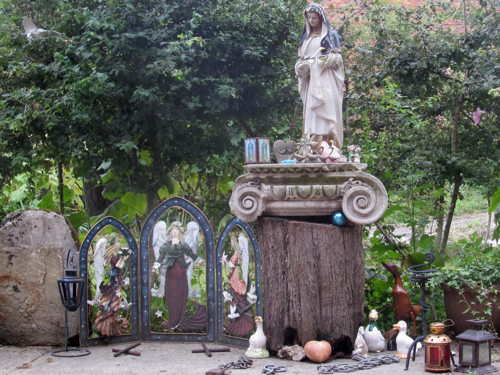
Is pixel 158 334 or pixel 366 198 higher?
pixel 366 198

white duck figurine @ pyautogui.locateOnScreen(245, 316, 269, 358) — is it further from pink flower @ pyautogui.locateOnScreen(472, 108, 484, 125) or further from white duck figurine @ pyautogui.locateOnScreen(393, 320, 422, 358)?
pink flower @ pyautogui.locateOnScreen(472, 108, 484, 125)

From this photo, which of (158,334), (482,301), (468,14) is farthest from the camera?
(468,14)

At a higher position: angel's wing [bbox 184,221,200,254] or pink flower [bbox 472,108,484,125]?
pink flower [bbox 472,108,484,125]

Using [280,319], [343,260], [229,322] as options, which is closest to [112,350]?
[229,322]

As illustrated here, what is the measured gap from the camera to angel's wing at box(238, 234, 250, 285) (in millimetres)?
7000

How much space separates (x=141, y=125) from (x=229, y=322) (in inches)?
110

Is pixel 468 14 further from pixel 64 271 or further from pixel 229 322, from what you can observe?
pixel 64 271

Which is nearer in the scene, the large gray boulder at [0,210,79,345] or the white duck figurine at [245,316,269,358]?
the white duck figurine at [245,316,269,358]

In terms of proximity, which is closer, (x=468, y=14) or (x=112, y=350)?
(x=112, y=350)

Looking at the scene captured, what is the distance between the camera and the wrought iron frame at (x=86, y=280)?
7.21 metres

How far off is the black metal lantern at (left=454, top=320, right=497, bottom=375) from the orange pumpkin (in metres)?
1.15

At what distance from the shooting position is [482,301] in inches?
265

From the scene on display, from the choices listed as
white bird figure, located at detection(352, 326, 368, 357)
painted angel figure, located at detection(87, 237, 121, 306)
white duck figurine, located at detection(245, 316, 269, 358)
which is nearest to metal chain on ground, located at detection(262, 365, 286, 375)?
white duck figurine, located at detection(245, 316, 269, 358)

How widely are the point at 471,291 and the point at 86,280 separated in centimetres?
414
